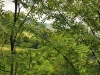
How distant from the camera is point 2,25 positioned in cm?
841

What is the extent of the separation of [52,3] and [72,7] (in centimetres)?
174

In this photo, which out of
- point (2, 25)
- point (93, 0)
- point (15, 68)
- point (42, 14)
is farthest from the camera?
point (93, 0)

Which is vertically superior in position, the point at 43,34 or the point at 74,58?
the point at 43,34

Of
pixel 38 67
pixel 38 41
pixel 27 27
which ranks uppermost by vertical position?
pixel 27 27

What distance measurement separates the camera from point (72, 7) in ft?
42.1

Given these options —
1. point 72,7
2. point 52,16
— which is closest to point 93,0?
point 72,7

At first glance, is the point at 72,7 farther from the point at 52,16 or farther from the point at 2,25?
the point at 2,25

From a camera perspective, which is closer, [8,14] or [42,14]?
[8,14]

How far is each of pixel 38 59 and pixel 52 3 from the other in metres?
3.33

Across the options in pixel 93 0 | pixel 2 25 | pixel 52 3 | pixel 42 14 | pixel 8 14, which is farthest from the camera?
pixel 93 0

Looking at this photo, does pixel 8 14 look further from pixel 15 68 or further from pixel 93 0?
pixel 93 0

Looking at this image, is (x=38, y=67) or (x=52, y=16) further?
(x=52, y=16)

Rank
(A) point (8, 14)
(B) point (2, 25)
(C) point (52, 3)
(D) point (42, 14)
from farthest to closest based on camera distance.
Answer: (D) point (42, 14), (C) point (52, 3), (A) point (8, 14), (B) point (2, 25)

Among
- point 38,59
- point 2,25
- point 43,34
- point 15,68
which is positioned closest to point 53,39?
point 43,34
